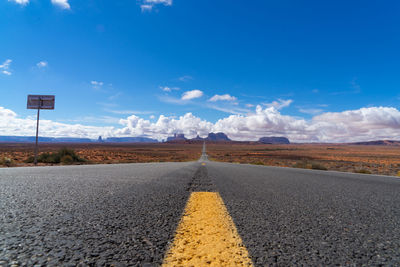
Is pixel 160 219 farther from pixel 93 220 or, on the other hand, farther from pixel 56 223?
pixel 56 223

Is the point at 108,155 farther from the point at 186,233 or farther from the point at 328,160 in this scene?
the point at 328,160

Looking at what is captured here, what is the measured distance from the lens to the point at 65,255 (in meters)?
0.84

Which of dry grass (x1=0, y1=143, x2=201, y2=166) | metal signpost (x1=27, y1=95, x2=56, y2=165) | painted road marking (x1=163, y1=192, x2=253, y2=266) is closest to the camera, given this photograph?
painted road marking (x1=163, y1=192, x2=253, y2=266)

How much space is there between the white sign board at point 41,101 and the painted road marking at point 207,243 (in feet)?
52.1

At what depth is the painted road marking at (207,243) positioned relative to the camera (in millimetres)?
816

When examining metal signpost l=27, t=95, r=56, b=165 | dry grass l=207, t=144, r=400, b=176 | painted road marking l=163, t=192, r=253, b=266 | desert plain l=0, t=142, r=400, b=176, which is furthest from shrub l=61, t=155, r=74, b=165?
dry grass l=207, t=144, r=400, b=176

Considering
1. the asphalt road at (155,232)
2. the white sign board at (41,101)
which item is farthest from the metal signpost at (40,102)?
the asphalt road at (155,232)

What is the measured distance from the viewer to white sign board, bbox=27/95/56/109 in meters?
13.5

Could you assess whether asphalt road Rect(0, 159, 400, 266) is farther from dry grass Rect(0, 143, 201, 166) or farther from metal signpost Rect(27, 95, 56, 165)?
metal signpost Rect(27, 95, 56, 165)

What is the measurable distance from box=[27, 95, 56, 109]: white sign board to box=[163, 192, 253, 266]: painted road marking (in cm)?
1587

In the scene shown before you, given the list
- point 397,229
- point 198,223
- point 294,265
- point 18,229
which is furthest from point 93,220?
point 397,229

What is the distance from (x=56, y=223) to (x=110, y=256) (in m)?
0.64

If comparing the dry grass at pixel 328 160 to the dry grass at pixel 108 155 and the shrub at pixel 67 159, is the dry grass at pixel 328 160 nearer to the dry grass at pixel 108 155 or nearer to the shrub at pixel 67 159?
the dry grass at pixel 108 155

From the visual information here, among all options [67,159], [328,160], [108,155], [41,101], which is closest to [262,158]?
[328,160]
